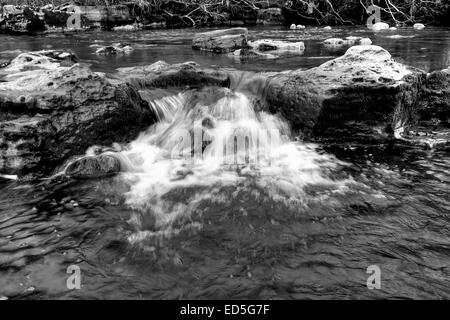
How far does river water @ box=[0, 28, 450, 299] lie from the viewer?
3.67m

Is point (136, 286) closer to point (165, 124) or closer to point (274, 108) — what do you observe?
point (165, 124)

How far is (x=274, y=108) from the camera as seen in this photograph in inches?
312

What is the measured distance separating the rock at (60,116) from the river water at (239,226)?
1.42 ft

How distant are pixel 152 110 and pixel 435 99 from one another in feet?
20.0

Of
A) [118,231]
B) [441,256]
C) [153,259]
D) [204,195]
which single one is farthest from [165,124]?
[441,256]

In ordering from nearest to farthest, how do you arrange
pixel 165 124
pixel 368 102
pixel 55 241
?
pixel 55 241 → pixel 368 102 → pixel 165 124

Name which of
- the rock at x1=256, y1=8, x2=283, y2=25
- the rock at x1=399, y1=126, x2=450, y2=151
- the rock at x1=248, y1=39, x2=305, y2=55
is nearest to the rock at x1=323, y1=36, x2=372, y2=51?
the rock at x1=248, y1=39, x2=305, y2=55

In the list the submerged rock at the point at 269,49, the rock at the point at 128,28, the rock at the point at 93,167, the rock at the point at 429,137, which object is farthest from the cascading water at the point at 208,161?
the rock at the point at 128,28

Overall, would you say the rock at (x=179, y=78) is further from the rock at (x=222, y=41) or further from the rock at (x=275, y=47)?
the rock at (x=275, y=47)

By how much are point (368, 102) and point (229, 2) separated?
2209 cm

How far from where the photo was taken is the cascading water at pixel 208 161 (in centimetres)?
509

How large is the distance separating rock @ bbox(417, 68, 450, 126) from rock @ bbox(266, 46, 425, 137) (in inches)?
34.4

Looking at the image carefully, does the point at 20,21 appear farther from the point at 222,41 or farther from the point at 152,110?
the point at 152,110
